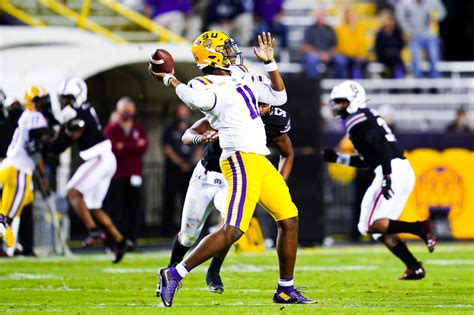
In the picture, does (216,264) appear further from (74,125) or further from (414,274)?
(74,125)

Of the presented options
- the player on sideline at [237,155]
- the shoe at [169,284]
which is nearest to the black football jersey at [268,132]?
the player on sideline at [237,155]

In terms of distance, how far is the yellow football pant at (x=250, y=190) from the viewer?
27.1ft

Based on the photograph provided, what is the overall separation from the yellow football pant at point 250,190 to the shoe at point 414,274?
110 inches

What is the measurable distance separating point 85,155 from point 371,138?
358cm

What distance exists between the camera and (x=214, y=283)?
9.80m

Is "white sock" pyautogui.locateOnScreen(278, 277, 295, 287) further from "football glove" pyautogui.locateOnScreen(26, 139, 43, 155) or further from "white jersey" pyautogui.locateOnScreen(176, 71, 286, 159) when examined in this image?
"football glove" pyautogui.locateOnScreen(26, 139, 43, 155)

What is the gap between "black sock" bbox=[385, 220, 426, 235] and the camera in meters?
11.2

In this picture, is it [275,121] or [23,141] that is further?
[23,141]

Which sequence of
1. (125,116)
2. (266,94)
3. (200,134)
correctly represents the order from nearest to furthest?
(266,94) → (200,134) → (125,116)

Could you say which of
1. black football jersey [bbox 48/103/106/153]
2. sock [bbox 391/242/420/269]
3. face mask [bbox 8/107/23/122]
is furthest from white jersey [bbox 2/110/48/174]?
sock [bbox 391/242/420/269]

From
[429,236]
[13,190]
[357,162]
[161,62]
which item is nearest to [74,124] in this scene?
[13,190]

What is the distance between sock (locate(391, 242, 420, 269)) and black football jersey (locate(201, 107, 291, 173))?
77.0 inches

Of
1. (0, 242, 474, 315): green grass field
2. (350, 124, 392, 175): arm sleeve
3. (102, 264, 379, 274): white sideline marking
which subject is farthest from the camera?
(102, 264, 379, 274): white sideline marking

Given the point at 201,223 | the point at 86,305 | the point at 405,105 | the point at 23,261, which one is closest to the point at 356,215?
the point at 405,105
